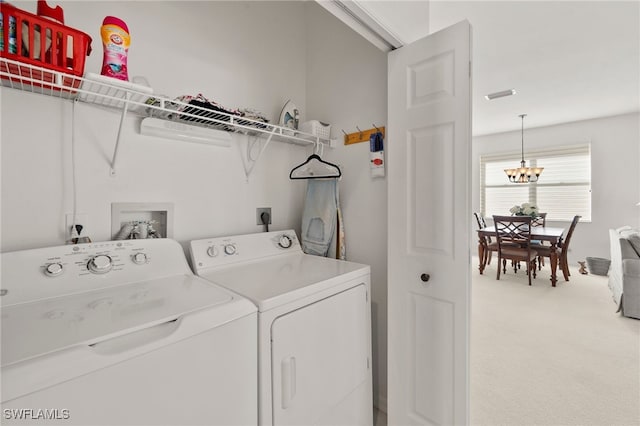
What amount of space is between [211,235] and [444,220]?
1.24 meters

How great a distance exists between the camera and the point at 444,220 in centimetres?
130

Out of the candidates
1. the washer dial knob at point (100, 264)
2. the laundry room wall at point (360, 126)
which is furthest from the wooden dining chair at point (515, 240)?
the washer dial knob at point (100, 264)

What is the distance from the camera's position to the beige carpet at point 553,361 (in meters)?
1.70

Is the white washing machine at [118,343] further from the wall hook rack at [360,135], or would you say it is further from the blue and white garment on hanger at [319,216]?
the wall hook rack at [360,135]

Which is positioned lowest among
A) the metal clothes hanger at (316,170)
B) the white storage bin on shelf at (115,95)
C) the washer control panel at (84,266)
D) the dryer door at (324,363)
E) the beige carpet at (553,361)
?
the beige carpet at (553,361)

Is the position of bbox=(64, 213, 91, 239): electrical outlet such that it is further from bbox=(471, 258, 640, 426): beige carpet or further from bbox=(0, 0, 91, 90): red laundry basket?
bbox=(471, 258, 640, 426): beige carpet

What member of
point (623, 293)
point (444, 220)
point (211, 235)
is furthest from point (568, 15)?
point (211, 235)

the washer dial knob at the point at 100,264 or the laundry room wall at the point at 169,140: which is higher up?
the laundry room wall at the point at 169,140

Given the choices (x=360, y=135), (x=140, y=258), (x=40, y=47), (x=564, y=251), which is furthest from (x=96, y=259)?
(x=564, y=251)

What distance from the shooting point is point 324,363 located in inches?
47.2

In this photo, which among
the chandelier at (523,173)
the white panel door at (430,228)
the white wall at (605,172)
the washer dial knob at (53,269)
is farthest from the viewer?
the chandelier at (523,173)

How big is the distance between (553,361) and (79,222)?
323 cm

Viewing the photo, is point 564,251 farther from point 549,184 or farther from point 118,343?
point 118,343

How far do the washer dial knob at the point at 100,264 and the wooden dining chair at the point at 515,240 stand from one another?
4.93 metres
